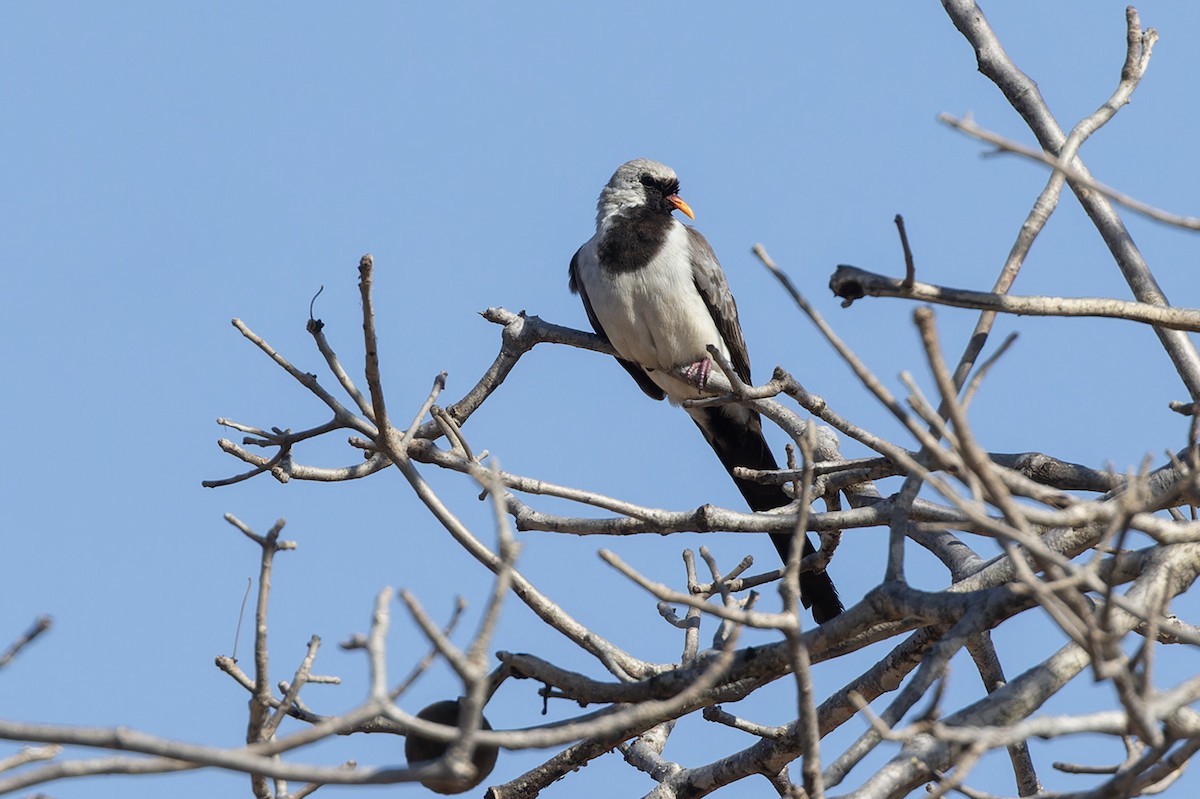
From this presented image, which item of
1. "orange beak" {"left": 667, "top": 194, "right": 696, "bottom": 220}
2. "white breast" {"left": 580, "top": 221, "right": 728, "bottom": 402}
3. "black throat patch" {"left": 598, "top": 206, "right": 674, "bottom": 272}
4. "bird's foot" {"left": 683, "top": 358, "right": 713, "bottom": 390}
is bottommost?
"bird's foot" {"left": 683, "top": 358, "right": 713, "bottom": 390}

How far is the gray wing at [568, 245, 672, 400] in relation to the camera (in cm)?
822

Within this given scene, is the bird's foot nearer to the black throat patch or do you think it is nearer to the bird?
the bird

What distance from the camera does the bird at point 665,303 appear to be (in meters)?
7.78

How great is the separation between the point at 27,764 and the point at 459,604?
104 cm

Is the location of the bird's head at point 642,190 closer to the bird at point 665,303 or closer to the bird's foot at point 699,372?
the bird at point 665,303

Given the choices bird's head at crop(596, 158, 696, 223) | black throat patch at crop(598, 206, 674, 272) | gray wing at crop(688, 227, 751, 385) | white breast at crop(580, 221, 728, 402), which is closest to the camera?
white breast at crop(580, 221, 728, 402)

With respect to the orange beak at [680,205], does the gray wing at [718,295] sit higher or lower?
lower

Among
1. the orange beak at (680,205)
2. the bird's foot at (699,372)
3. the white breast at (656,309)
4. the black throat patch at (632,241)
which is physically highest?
the orange beak at (680,205)

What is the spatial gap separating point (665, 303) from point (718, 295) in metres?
0.52

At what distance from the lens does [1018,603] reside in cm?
358

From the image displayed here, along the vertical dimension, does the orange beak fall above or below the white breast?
above

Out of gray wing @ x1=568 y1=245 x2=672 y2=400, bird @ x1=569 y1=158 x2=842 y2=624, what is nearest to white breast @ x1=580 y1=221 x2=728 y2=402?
bird @ x1=569 y1=158 x2=842 y2=624

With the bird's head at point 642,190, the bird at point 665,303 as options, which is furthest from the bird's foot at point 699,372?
the bird's head at point 642,190

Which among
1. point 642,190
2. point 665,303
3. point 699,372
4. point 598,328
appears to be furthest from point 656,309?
point 642,190
